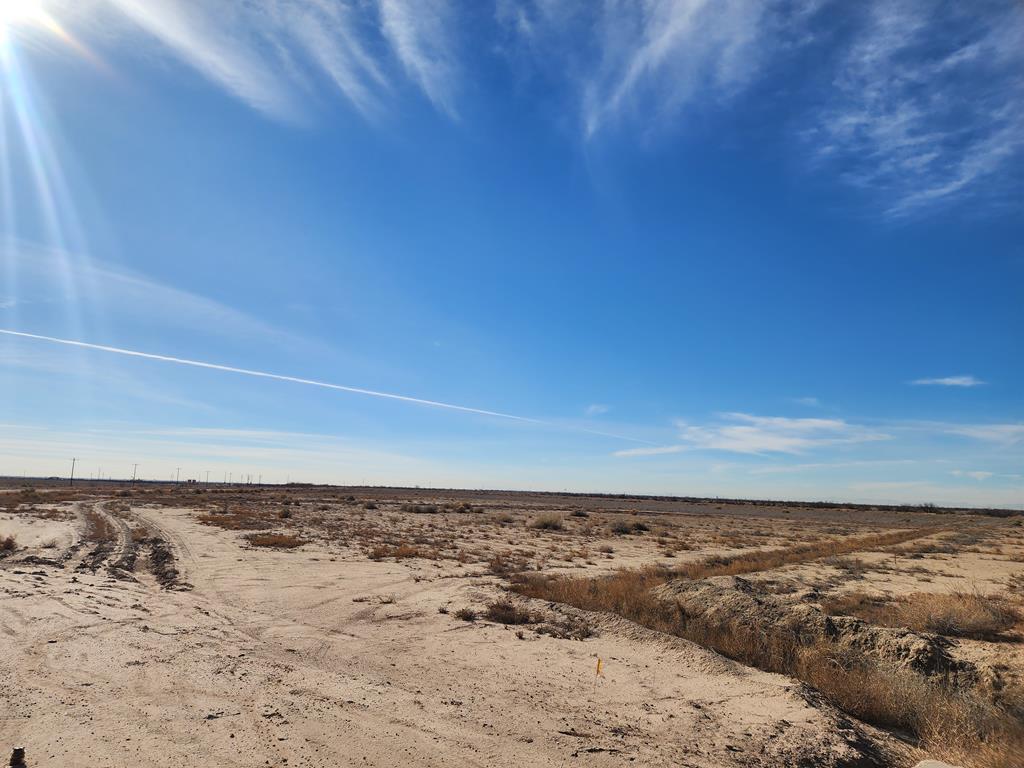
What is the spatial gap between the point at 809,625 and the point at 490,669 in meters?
6.41

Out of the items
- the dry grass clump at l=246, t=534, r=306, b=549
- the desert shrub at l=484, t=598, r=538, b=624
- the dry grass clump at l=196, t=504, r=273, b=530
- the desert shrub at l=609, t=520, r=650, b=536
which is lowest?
the desert shrub at l=609, t=520, r=650, b=536

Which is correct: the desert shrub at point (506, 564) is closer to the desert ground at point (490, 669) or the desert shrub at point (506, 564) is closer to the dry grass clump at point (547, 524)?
the desert ground at point (490, 669)

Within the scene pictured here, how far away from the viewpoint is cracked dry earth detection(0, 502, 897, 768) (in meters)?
6.39

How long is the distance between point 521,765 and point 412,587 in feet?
36.1

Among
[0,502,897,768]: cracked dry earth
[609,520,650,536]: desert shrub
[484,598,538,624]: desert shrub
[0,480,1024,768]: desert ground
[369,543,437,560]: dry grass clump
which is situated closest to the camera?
[0,502,897,768]: cracked dry earth

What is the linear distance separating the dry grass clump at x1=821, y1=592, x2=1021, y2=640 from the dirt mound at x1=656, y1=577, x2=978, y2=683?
2388mm

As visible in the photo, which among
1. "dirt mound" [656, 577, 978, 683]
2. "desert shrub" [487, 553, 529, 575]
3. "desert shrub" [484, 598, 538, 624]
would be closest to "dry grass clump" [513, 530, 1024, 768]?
"dirt mound" [656, 577, 978, 683]

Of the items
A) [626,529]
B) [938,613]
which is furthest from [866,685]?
[626,529]

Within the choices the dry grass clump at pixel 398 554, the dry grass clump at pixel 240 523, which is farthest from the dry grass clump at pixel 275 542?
the dry grass clump at pixel 240 523

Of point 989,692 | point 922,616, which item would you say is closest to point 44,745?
point 989,692

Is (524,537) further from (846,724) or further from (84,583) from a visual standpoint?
(846,724)

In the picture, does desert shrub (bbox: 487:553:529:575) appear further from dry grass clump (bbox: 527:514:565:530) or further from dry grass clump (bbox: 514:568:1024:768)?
dry grass clump (bbox: 527:514:565:530)

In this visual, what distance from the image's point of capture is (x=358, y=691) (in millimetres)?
8094

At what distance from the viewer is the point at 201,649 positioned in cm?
970
